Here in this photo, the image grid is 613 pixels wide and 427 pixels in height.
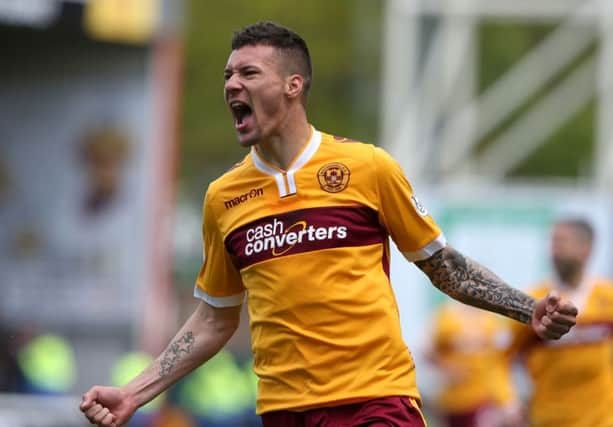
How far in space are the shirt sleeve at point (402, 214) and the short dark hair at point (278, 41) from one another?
49cm

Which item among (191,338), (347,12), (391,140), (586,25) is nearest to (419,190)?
(391,140)

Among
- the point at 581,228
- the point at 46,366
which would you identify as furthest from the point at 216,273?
the point at 46,366

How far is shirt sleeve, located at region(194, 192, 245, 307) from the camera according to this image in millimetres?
6918

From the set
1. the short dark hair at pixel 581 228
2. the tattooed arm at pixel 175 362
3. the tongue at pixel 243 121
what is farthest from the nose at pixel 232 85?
the short dark hair at pixel 581 228

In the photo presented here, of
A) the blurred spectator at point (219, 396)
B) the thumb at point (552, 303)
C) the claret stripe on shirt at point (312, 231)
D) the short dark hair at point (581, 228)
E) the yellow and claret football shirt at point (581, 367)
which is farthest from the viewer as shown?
the blurred spectator at point (219, 396)

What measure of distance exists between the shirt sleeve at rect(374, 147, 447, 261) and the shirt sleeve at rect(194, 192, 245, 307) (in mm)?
730

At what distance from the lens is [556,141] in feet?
115

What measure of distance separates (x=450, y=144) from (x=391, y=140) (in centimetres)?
109

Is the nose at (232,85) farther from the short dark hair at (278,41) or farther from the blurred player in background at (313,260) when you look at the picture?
the short dark hair at (278,41)

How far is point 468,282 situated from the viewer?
6.80 metres

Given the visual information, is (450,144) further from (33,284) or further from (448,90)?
(33,284)

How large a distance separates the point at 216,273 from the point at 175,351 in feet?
1.27

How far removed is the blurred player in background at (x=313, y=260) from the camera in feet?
21.3

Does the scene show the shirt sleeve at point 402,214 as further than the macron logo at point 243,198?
No
